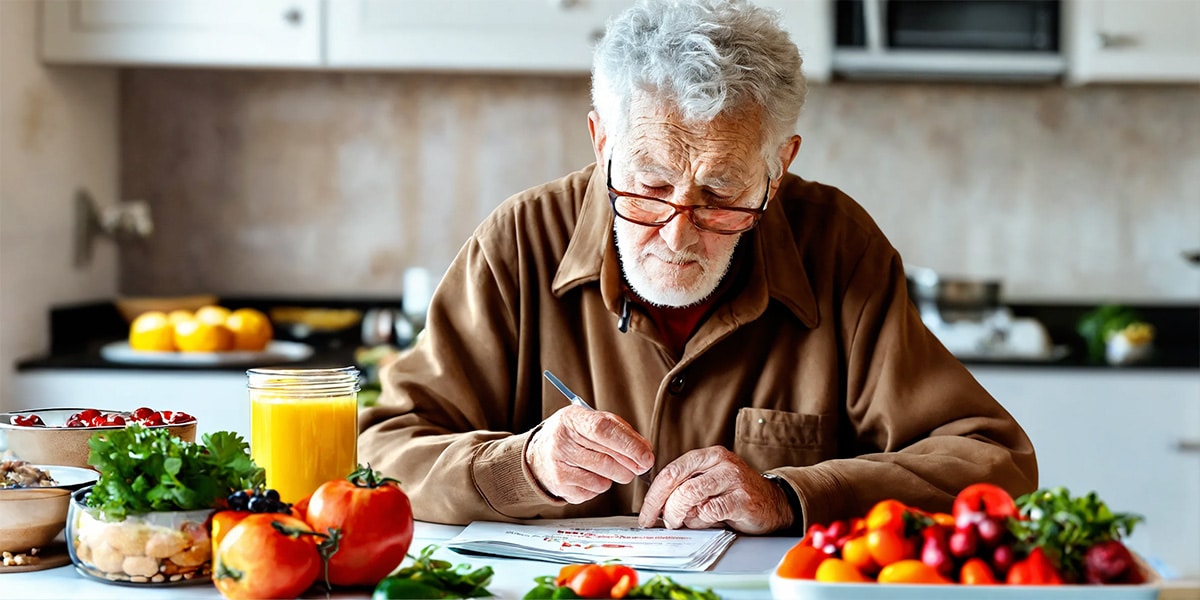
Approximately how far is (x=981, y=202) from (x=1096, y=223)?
1.08 ft

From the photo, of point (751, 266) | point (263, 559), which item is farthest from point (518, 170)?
point (263, 559)

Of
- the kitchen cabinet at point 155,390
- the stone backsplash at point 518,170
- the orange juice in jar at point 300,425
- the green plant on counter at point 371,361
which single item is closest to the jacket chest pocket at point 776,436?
the orange juice in jar at point 300,425

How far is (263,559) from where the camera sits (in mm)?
1022

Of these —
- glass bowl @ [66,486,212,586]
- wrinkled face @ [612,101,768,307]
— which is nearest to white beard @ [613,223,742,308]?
wrinkled face @ [612,101,768,307]

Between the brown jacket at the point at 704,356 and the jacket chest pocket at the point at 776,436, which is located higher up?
the brown jacket at the point at 704,356

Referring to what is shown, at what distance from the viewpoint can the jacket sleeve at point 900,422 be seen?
4.83 feet

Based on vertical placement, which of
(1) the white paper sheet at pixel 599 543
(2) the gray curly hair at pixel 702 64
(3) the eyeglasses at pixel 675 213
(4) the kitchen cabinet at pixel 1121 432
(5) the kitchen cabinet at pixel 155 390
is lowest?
(4) the kitchen cabinet at pixel 1121 432

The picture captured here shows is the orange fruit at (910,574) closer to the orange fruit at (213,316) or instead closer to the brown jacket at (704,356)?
the brown jacket at (704,356)

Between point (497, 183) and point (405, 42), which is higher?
point (405, 42)

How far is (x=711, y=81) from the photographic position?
149 cm

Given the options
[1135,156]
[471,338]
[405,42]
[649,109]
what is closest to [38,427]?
[471,338]

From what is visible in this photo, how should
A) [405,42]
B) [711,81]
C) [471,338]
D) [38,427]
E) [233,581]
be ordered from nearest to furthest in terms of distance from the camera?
[233,581], [38,427], [711,81], [471,338], [405,42]

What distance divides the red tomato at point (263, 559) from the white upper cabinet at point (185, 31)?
2.32m

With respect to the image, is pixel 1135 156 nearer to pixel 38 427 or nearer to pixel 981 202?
pixel 981 202
